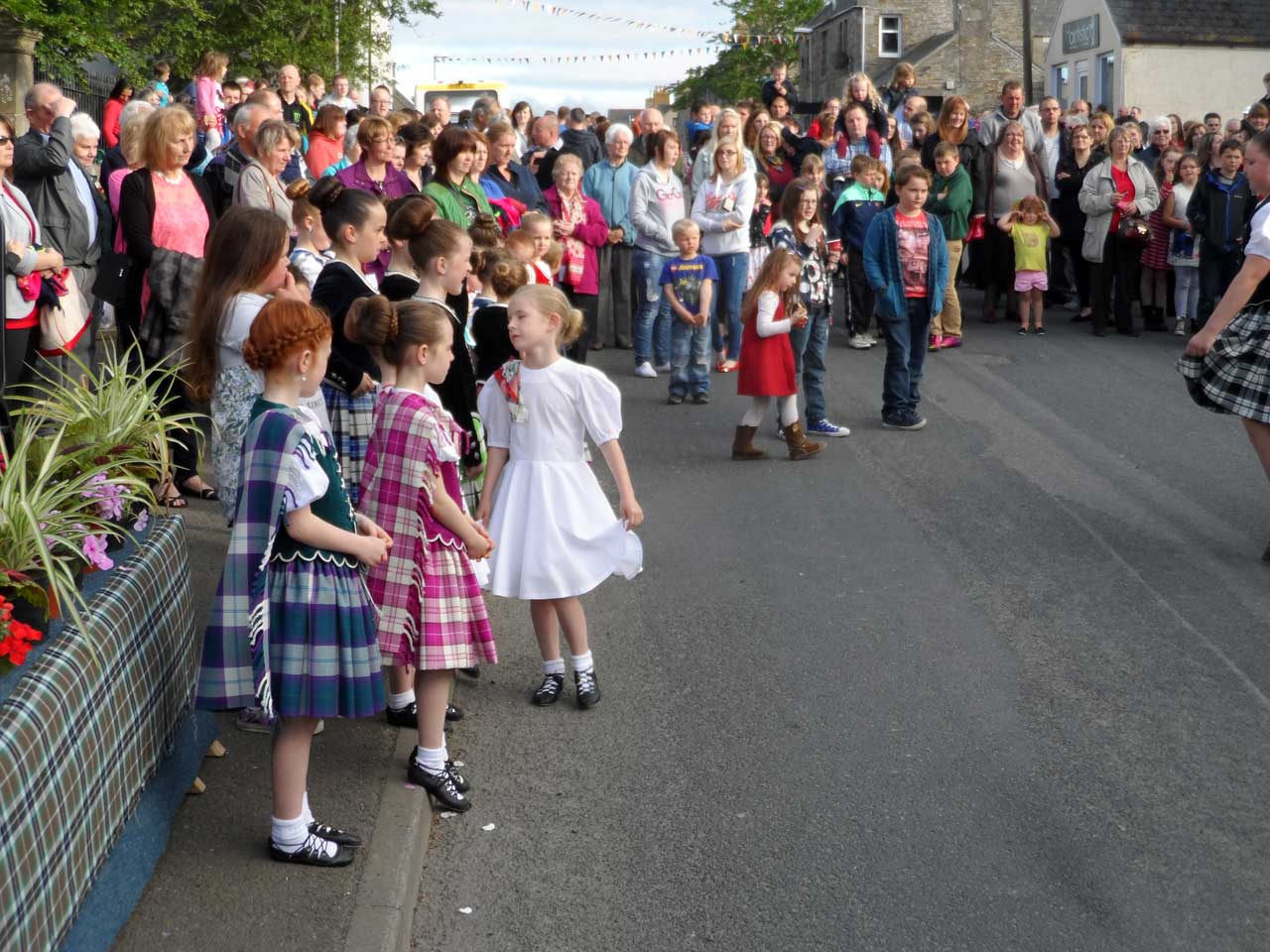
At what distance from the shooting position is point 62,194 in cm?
919

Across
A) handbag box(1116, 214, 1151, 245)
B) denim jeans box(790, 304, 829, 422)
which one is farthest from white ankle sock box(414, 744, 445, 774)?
handbag box(1116, 214, 1151, 245)

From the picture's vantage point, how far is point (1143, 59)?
46.2m

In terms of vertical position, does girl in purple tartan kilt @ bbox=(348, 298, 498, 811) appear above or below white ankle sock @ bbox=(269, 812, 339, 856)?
above

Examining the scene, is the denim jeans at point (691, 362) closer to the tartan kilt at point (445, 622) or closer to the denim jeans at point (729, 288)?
the denim jeans at point (729, 288)

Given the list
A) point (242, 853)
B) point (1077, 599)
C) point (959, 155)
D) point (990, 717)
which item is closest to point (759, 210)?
point (959, 155)

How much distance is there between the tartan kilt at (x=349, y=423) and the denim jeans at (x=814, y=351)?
223 inches

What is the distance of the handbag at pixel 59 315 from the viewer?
8648mm

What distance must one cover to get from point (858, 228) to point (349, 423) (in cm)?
962

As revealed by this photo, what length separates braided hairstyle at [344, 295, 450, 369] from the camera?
5.29 metres

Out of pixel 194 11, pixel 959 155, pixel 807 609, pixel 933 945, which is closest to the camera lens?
pixel 933 945

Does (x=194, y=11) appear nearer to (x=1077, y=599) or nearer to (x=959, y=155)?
(x=959, y=155)

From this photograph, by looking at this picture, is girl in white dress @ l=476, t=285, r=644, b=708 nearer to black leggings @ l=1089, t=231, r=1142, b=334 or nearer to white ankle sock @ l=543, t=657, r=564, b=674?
white ankle sock @ l=543, t=657, r=564, b=674

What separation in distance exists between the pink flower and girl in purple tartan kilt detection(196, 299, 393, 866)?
33 cm

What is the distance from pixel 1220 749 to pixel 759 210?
10245 millimetres
